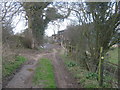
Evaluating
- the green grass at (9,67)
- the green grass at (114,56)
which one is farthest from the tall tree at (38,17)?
the green grass at (114,56)

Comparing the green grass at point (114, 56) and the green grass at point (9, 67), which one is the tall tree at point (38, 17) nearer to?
the green grass at point (9, 67)

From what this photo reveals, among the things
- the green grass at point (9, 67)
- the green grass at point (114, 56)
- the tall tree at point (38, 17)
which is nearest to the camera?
the green grass at point (114, 56)

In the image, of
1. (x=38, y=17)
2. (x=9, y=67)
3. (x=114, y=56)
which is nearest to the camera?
(x=114, y=56)

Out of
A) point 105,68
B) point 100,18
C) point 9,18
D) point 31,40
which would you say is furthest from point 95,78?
point 31,40

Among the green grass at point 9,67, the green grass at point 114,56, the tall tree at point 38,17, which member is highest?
the tall tree at point 38,17

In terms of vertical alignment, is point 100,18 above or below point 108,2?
below

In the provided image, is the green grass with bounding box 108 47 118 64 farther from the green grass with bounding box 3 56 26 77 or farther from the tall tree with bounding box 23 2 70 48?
the tall tree with bounding box 23 2 70 48

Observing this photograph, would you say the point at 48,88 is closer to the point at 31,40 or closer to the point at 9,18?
the point at 9,18

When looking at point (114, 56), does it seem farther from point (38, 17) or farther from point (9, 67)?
point (38, 17)

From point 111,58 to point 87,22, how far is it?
2693 millimetres

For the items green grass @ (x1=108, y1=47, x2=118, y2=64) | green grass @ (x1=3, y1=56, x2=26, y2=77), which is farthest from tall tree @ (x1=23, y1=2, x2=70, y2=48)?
green grass @ (x1=108, y1=47, x2=118, y2=64)

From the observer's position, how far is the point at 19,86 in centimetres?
460

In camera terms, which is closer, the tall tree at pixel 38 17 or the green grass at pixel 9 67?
the green grass at pixel 9 67

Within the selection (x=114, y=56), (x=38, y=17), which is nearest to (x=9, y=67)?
(x=114, y=56)
